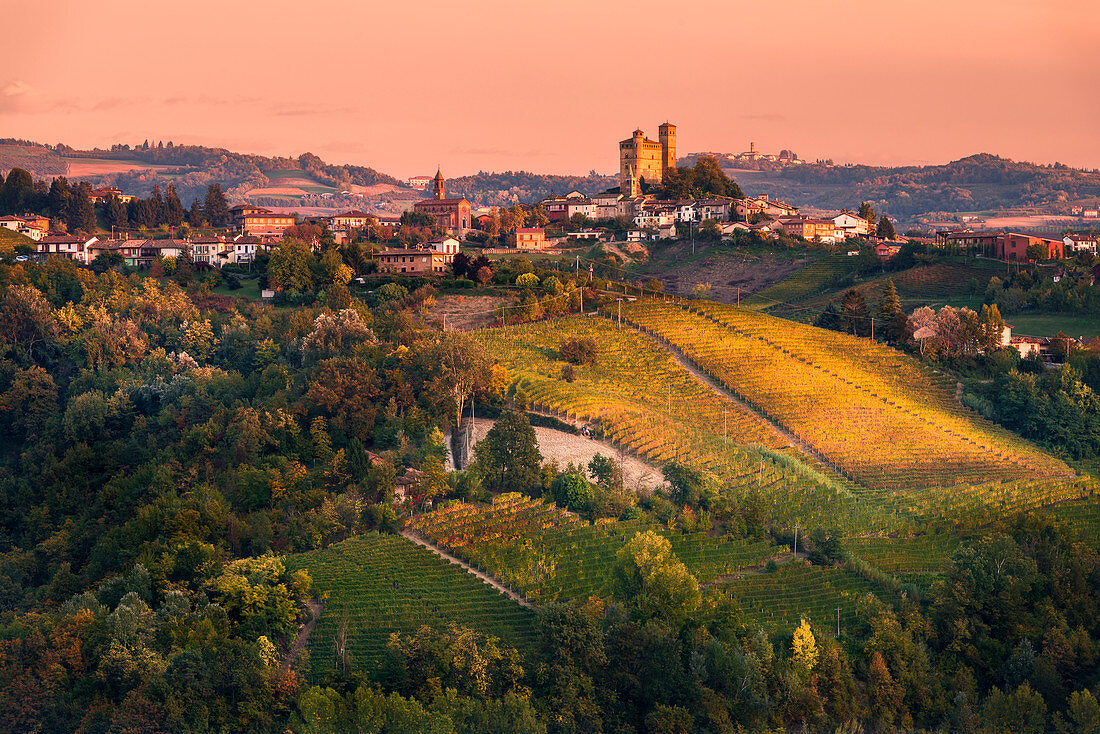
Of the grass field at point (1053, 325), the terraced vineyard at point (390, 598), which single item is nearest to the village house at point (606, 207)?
the grass field at point (1053, 325)

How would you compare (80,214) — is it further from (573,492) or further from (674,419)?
(573,492)

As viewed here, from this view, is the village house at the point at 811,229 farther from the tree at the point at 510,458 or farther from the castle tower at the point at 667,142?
the tree at the point at 510,458

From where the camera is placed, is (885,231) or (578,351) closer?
(578,351)

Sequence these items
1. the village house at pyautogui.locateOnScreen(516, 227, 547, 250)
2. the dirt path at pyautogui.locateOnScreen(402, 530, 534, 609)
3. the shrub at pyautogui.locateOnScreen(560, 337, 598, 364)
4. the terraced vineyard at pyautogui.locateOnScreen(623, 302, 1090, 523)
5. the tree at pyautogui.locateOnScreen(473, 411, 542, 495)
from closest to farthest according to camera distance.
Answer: the dirt path at pyautogui.locateOnScreen(402, 530, 534, 609)
the tree at pyautogui.locateOnScreen(473, 411, 542, 495)
the terraced vineyard at pyautogui.locateOnScreen(623, 302, 1090, 523)
the shrub at pyautogui.locateOnScreen(560, 337, 598, 364)
the village house at pyautogui.locateOnScreen(516, 227, 547, 250)

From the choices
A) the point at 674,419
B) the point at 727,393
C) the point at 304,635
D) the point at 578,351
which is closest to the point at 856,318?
the point at 727,393

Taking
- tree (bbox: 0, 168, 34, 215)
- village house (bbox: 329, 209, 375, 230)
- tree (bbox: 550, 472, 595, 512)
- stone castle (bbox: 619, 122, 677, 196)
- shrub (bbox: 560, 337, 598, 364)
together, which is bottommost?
tree (bbox: 550, 472, 595, 512)

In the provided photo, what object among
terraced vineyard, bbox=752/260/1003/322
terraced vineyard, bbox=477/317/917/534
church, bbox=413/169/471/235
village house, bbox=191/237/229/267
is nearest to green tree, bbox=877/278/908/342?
terraced vineyard, bbox=752/260/1003/322

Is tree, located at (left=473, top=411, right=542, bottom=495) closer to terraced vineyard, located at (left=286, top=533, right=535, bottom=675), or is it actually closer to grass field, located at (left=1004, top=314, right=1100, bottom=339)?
terraced vineyard, located at (left=286, top=533, right=535, bottom=675)
